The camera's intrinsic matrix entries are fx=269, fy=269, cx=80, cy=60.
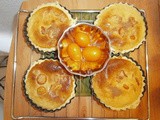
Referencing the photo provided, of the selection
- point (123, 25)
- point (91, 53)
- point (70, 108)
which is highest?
point (123, 25)

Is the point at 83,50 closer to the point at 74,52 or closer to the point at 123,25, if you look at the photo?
the point at 74,52

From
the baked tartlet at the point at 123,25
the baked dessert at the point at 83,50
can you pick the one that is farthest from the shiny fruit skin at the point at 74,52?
the baked tartlet at the point at 123,25

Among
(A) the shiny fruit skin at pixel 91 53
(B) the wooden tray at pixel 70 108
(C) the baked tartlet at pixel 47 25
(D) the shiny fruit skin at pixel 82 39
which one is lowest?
(B) the wooden tray at pixel 70 108

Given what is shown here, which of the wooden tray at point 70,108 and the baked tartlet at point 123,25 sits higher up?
the baked tartlet at point 123,25

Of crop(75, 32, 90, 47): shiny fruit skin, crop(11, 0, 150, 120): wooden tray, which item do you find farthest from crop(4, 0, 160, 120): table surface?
crop(75, 32, 90, 47): shiny fruit skin

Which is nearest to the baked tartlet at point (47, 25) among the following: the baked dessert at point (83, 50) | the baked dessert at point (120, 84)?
the baked dessert at point (83, 50)

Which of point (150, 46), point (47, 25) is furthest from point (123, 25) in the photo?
point (47, 25)

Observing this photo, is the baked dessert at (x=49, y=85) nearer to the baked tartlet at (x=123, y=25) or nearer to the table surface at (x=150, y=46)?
the table surface at (x=150, y=46)
